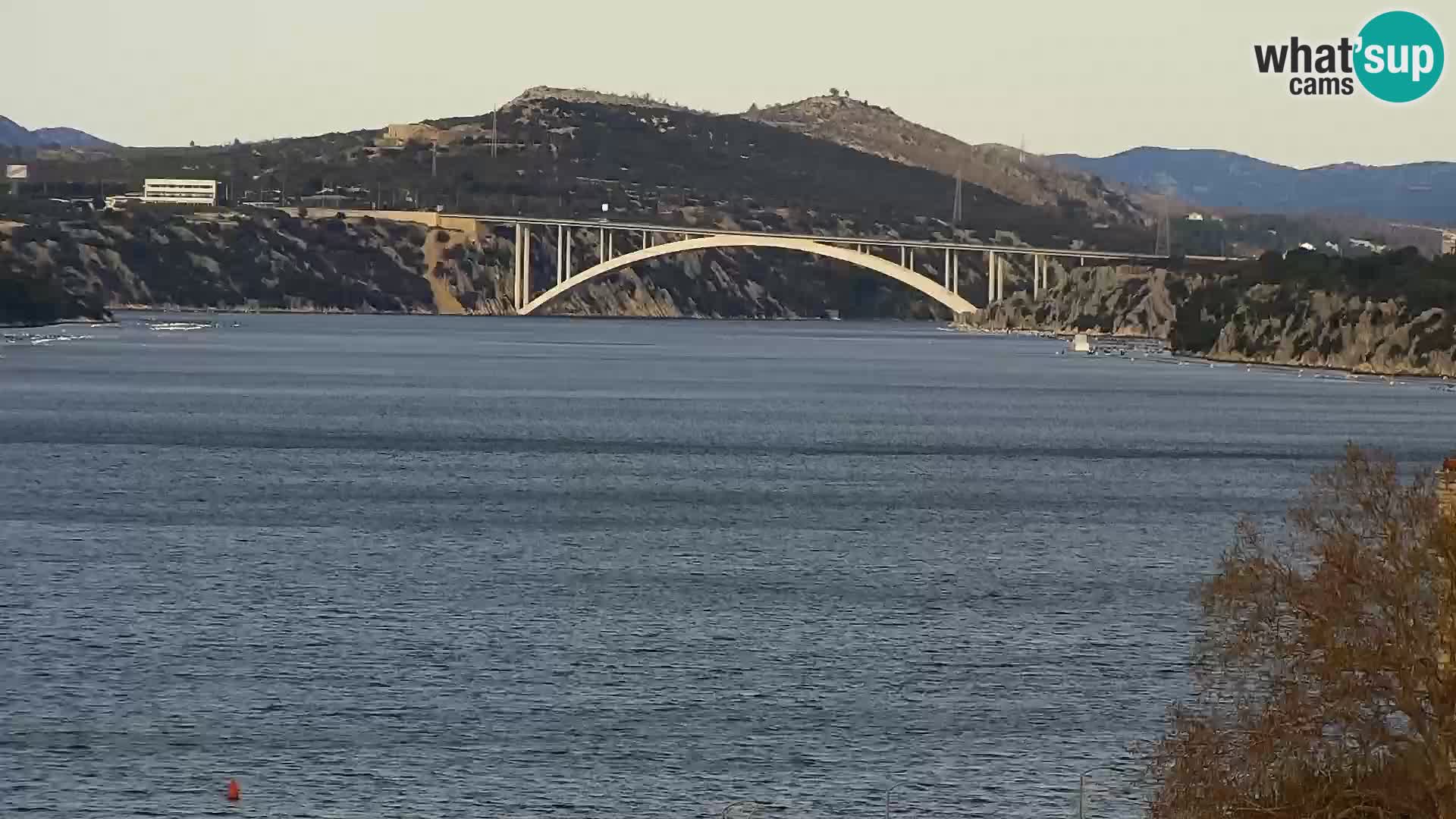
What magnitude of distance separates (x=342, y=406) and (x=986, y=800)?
80.7m

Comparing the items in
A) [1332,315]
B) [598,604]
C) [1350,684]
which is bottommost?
[598,604]

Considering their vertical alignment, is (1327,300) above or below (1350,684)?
above

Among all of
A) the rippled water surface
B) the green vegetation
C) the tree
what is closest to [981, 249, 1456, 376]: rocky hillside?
the green vegetation

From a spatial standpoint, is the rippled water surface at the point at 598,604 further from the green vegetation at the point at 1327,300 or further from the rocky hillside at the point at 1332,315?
the green vegetation at the point at 1327,300

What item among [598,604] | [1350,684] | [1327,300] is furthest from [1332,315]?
[1350,684]

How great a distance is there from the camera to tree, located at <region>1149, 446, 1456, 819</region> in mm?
20188

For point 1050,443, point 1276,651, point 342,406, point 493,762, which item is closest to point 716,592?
point 493,762

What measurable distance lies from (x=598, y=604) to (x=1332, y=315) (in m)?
128

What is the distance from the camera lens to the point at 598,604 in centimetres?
4456

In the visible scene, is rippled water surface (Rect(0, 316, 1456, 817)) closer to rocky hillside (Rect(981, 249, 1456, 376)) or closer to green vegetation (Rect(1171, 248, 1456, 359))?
rocky hillside (Rect(981, 249, 1456, 376))

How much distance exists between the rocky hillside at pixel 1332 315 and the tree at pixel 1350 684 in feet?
430

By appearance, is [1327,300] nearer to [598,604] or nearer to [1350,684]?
[598,604]

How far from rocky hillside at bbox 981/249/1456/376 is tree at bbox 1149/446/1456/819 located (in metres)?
131

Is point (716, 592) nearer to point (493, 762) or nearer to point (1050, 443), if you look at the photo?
point (493, 762)
